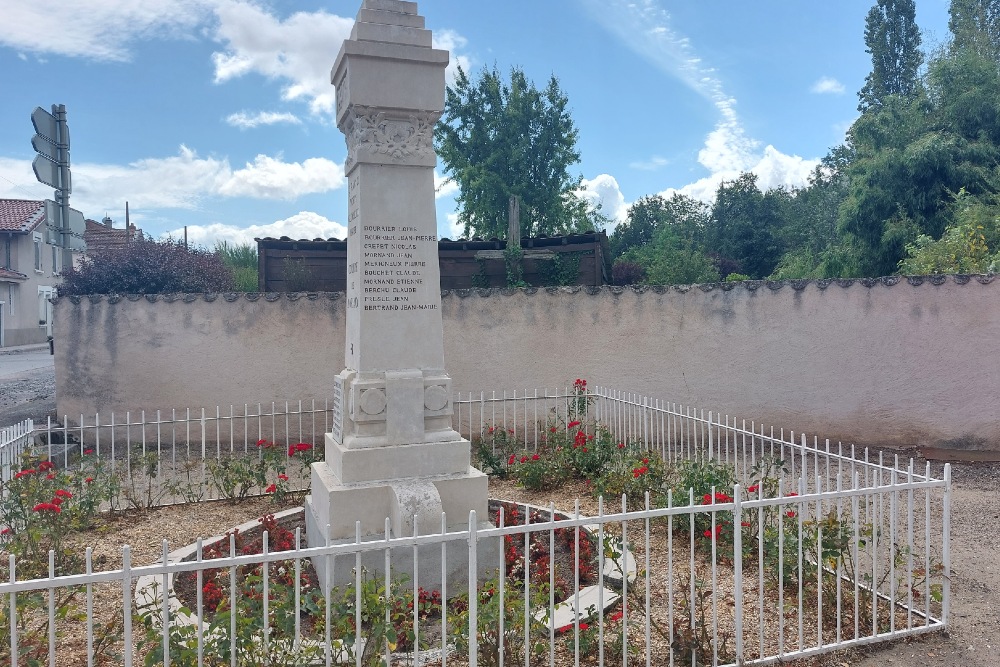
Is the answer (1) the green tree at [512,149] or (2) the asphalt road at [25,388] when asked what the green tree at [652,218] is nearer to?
(1) the green tree at [512,149]

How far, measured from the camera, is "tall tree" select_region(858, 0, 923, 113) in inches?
1043

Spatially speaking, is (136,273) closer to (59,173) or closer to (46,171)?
(59,173)

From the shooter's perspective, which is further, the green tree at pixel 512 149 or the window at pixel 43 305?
the window at pixel 43 305

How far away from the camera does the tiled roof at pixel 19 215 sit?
29409 millimetres

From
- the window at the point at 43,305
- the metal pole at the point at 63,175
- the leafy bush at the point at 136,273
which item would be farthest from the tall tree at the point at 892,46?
the window at the point at 43,305

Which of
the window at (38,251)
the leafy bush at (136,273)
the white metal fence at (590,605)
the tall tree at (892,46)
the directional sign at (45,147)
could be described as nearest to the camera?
the white metal fence at (590,605)

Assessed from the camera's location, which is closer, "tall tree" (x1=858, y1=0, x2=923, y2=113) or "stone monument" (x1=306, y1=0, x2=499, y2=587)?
"stone monument" (x1=306, y1=0, x2=499, y2=587)

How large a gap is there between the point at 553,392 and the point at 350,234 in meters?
5.45

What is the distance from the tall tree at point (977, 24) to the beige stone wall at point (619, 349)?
16310mm

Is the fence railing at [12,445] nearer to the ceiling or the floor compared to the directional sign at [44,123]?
nearer to the floor

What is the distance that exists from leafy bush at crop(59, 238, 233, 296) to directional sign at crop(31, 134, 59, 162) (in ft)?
18.0

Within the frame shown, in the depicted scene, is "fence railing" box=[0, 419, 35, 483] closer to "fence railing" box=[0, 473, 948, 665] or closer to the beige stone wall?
"fence railing" box=[0, 473, 948, 665]

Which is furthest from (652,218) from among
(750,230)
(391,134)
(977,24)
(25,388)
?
(391,134)

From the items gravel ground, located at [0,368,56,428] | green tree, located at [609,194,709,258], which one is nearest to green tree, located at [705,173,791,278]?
green tree, located at [609,194,709,258]
